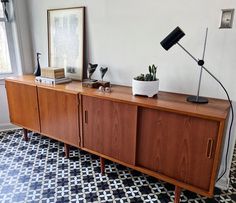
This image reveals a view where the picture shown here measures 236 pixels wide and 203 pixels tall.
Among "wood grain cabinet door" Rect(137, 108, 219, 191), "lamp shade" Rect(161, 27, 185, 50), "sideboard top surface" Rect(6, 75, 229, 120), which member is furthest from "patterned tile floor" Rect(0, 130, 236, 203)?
"lamp shade" Rect(161, 27, 185, 50)

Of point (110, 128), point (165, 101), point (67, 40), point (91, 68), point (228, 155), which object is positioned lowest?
point (228, 155)

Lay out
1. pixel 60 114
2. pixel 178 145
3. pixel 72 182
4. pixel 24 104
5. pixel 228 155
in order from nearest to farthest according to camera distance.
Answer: pixel 178 145 < pixel 228 155 < pixel 72 182 < pixel 60 114 < pixel 24 104

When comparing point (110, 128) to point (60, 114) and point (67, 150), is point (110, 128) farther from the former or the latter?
point (67, 150)

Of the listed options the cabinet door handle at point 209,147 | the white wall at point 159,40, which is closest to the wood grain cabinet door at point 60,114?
the white wall at point 159,40

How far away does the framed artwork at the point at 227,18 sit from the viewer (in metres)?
1.54

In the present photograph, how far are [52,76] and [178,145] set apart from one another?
147cm

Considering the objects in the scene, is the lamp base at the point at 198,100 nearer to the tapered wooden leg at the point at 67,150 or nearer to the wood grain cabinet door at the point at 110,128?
the wood grain cabinet door at the point at 110,128

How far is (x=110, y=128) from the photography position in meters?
1.79

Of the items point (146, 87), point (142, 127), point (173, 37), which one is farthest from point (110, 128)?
A: point (173, 37)

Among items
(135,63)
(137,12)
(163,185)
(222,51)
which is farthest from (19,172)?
(222,51)

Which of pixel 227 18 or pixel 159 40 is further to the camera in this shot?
pixel 159 40

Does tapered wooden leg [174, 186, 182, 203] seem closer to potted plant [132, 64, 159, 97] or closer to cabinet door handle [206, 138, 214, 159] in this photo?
cabinet door handle [206, 138, 214, 159]

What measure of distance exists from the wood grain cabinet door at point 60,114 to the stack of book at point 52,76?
126mm

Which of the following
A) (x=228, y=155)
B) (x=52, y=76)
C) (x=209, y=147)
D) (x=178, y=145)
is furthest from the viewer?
(x=52, y=76)
